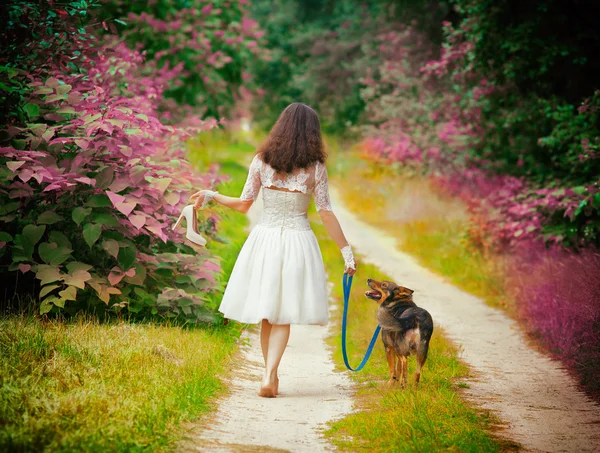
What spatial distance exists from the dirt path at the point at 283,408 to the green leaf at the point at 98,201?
1.97 m

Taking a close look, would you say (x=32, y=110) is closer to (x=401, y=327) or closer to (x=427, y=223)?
(x=401, y=327)

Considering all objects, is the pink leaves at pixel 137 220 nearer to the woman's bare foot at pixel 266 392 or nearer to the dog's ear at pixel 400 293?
the woman's bare foot at pixel 266 392

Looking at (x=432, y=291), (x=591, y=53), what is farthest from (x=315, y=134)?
(x=591, y=53)

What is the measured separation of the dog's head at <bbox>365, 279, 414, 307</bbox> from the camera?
5.89 m

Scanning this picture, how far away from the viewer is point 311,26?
30344 mm

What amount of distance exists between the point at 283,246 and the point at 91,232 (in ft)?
6.00

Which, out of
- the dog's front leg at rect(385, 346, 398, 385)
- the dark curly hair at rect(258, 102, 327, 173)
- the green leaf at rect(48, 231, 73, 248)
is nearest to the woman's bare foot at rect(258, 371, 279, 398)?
the dog's front leg at rect(385, 346, 398, 385)

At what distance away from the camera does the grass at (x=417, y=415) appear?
15.1ft

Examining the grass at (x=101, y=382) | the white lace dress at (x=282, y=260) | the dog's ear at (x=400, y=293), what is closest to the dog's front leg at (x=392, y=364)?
the dog's ear at (x=400, y=293)

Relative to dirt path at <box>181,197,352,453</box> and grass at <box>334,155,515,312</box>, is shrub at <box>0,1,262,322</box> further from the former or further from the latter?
grass at <box>334,155,515,312</box>

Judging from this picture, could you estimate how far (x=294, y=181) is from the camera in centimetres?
584

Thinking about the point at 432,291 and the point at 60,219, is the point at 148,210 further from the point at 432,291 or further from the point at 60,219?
the point at 432,291

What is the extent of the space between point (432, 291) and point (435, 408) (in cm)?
587

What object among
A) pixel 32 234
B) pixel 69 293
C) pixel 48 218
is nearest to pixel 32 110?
pixel 48 218
